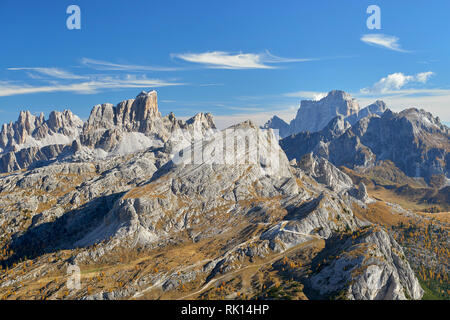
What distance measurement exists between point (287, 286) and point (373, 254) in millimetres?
45896

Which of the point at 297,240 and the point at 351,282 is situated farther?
the point at 297,240

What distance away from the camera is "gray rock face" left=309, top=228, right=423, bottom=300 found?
460ft

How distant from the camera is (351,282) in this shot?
465ft

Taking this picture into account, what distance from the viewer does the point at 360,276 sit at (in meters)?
143

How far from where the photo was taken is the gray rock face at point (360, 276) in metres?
140
